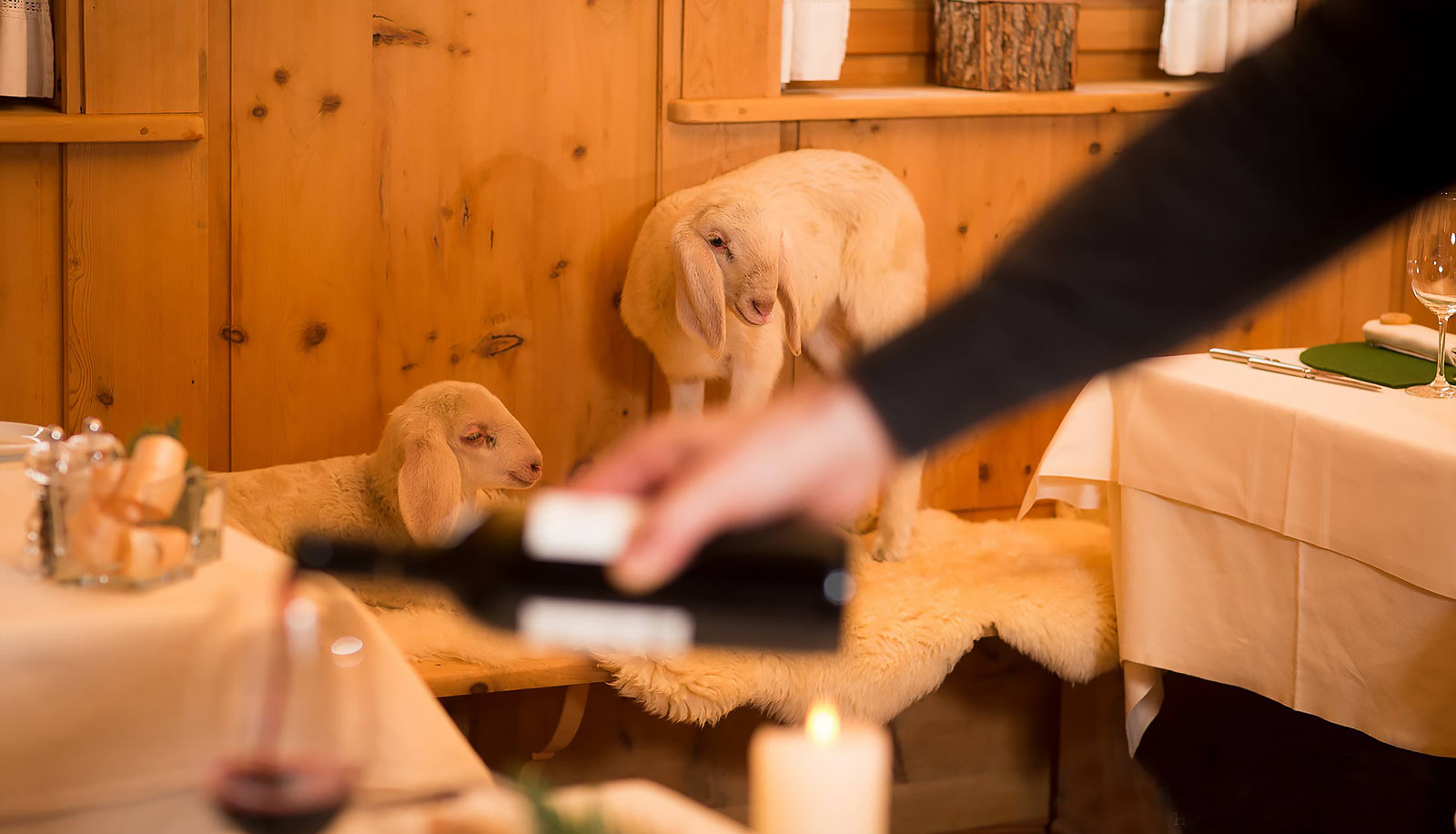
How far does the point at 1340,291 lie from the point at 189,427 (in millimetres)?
2538

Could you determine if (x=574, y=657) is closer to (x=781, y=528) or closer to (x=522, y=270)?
(x=522, y=270)

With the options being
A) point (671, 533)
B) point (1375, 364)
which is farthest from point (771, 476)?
point (1375, 364)

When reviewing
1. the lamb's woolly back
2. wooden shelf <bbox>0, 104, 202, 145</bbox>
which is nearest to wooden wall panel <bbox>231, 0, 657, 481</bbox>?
wooden shelf <bbox>0, 104, 202, 145</bbox>

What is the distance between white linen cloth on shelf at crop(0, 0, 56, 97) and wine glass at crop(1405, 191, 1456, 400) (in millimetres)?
2137

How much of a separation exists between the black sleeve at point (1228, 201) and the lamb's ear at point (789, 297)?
68.7 inches

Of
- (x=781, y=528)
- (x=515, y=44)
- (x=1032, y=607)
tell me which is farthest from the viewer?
(x=515, y=44)

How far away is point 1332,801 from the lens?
7.63 ft

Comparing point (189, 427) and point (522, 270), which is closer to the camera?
point (189, 427)

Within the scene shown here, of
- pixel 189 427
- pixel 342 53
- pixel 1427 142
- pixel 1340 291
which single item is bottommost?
pixel 189 427

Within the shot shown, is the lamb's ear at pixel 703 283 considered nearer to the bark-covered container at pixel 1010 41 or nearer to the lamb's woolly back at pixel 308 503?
the lamb's woolly back at pixel 308 503

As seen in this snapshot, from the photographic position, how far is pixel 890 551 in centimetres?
258

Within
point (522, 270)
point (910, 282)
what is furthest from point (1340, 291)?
point (522, 270)

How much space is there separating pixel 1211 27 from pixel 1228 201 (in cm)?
274

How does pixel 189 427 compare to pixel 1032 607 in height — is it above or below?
above
